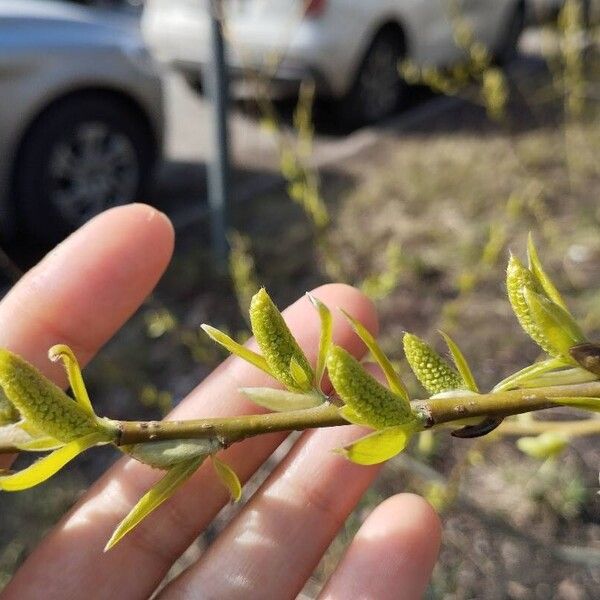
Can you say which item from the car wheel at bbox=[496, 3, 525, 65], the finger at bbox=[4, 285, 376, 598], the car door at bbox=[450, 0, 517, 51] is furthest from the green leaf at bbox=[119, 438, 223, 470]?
the car wheel at bbox=[496, 3, 525, 65]

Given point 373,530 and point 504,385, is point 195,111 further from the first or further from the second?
point 504,385

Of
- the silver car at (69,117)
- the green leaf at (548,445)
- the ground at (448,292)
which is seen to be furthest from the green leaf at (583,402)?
the silver car at (69,117)

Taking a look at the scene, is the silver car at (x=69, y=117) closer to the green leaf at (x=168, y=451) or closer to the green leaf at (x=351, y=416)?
the green leaf at (x=168, y=451)

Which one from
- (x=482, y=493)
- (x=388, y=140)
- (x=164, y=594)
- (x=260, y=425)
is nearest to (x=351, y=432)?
(x=164, y=594)

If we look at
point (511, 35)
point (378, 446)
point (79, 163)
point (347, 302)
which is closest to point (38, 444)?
point (378, 446)

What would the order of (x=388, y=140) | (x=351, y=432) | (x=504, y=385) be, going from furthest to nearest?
(x=388, y=140) → (x=351, y=432) → (x=504, y=385)

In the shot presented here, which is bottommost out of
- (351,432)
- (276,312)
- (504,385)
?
(351,432)
